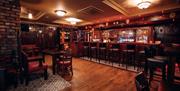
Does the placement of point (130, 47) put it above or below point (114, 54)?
above

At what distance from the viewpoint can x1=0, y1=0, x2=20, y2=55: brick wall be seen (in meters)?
2.96

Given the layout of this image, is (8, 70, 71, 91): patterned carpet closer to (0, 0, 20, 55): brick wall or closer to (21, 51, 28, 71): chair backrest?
(21, 51, 28, 71): chair backrest

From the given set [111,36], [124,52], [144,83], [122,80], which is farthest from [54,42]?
[144,83]

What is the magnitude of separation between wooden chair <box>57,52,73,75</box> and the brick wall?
1491mm

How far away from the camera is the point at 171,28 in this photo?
5.29m

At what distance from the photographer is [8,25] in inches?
120

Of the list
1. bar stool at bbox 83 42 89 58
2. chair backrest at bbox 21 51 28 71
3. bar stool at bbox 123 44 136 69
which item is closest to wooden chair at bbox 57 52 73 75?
chair backrest at bbox 21 51 28 71

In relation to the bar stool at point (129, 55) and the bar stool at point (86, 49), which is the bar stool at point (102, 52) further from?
the bar stool at point (129, 55)

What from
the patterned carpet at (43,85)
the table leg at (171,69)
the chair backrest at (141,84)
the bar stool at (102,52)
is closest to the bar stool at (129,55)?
the bar stool at (102,52)

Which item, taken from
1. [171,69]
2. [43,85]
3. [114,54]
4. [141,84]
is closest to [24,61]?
[43,85]

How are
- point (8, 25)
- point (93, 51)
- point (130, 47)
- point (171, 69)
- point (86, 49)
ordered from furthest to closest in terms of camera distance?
point (86, 49) < point (93, 51) < point (130, 47) < point (8, 25) < point (171, 69)

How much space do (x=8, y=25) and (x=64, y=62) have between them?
2028mm

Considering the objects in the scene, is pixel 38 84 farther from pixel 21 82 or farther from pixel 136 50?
pixel 136 50

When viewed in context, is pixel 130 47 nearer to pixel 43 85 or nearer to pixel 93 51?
pixel 93 51
